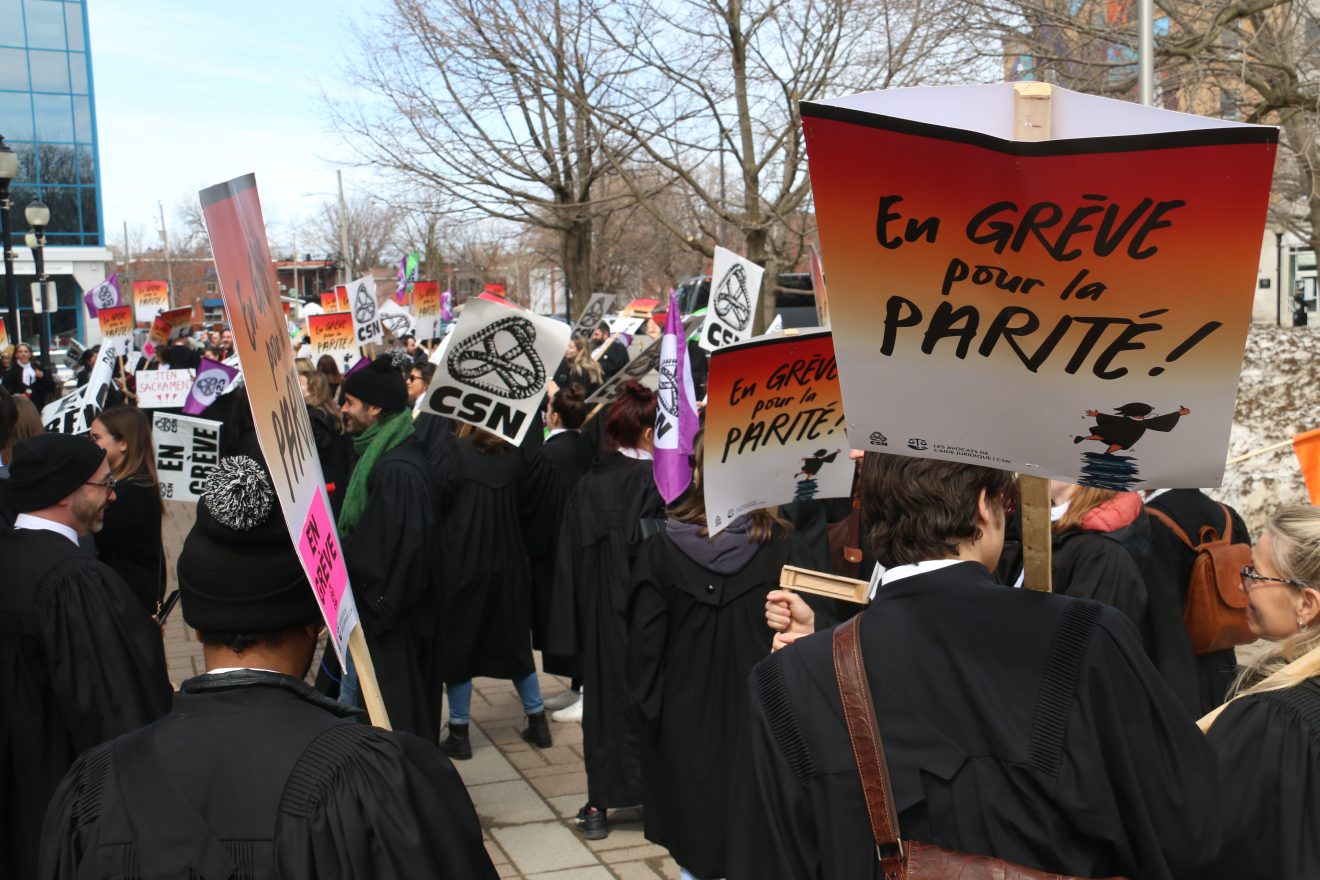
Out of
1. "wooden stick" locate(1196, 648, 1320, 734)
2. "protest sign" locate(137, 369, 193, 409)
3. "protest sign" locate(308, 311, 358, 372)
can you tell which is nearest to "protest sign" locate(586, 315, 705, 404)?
"wooden stick" locate(1196, 648, 1320, 734)

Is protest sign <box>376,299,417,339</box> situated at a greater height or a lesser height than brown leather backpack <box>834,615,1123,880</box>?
greater

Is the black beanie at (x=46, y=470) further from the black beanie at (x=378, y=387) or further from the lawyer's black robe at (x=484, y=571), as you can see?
the lawyer's black robe at (x=484, y=571)

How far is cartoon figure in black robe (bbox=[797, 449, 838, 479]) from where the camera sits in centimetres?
464

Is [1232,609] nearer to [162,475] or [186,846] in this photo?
[186,846]

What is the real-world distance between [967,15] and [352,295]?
7.72 metres

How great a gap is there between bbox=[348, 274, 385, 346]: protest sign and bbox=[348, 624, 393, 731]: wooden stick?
13082 millimetres

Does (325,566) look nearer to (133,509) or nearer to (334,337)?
(133,509)

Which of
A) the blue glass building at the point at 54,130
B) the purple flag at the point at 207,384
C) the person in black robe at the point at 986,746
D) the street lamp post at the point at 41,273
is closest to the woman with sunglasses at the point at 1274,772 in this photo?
the person in black robe at the point at 986,746

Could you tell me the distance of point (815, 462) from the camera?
466 cm

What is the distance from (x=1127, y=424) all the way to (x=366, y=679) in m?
1.54

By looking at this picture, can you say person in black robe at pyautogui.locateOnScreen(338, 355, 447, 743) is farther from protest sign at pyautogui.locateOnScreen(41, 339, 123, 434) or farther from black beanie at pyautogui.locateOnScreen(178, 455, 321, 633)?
protest sign at pyautogui.locateOnScreen(41, 339, 123, 434)

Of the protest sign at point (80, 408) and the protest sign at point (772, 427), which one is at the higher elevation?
the protest sign at point (772, 427)

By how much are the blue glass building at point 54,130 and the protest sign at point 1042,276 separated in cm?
5659

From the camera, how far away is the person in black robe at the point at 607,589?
5762mm
